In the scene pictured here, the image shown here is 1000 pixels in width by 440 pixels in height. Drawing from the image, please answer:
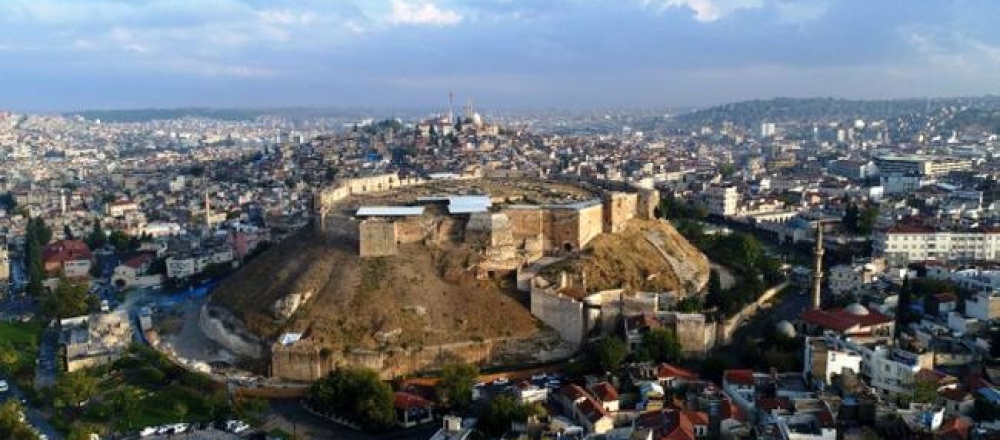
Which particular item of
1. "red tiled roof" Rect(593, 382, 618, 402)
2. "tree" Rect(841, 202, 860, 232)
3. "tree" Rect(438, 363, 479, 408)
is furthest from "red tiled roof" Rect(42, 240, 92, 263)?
"tree" Rect(841, 202, 860, 232)

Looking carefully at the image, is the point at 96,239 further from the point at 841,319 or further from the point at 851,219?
the point at 851,219

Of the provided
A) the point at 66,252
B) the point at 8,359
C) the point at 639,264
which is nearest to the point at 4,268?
the point at 66,252

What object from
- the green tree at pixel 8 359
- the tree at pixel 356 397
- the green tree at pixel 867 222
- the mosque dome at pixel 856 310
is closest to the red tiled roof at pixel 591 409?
the tree at pixel 356 397

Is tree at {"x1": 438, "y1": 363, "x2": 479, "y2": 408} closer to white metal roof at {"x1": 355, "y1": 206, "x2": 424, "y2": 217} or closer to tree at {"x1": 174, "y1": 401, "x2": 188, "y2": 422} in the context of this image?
tree at {"x1": 174, "y1": 401, "x2": 188, "y2": 422}

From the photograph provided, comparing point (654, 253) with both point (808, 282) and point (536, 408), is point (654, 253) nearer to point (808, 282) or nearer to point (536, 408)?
point (808, 282)

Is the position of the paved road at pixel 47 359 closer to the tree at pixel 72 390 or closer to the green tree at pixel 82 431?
the tree at pixel 72 390

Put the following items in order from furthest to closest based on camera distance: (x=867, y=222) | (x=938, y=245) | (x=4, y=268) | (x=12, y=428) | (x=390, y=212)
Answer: (x=867, y=222), (x=4, y=268), (x=938, y=245), (x=390, y=212), (x=12, y=428)
